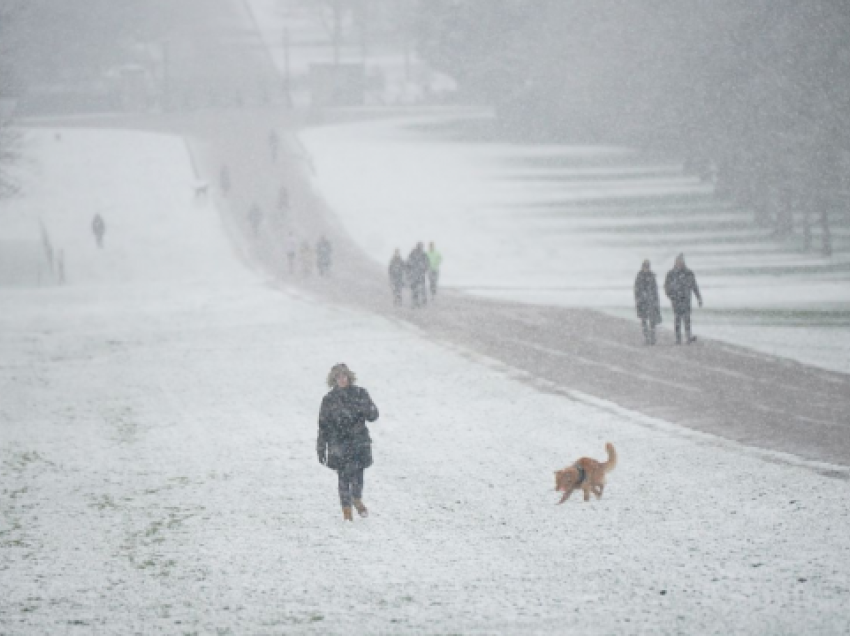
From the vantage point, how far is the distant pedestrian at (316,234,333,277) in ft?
126

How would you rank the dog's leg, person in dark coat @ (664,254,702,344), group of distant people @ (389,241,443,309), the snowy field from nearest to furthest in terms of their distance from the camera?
1. the snowy field
2. the dog's leg
3. person in dark coat @ (664,254,702,344)
4. group of distant people @ (389,241,443,309)

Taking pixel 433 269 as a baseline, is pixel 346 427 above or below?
below

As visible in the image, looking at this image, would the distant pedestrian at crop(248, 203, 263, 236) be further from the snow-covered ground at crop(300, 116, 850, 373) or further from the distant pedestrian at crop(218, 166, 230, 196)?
the distant pedestrian at crop(218, 166, 230, 196)

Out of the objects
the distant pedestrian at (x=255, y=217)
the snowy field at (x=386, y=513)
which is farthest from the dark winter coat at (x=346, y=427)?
the distant pedestrian at (x=255, y=217)

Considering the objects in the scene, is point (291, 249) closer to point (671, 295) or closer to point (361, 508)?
point (671, 295)

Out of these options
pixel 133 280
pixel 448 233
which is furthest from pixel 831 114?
pixel 133 280

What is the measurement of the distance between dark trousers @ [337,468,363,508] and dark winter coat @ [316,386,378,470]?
0.07m

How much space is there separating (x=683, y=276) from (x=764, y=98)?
24.3m

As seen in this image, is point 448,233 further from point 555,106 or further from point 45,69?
point 45,69

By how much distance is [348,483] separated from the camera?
1189cm

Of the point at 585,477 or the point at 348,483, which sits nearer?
the point at 348,483

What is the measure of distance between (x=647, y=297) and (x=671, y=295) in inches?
17.5

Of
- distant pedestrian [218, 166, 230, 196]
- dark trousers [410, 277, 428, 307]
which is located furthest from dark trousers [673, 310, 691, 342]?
distant pedestrian [218, 166, 230, 196]

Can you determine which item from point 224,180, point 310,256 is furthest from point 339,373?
point 224,180
